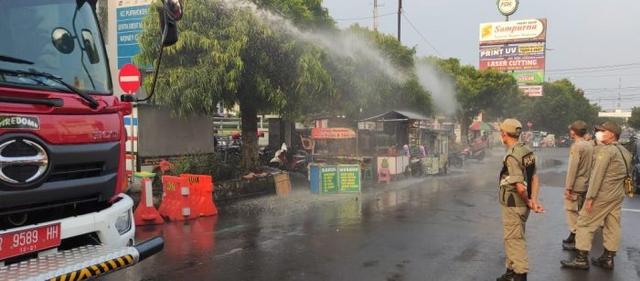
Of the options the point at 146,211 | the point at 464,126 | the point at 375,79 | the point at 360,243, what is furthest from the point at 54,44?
the point at 464,126

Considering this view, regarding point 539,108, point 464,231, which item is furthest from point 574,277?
point 539,108

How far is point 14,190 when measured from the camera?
3.52 meters

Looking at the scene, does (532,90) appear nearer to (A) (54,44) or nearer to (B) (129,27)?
(B) (129,27)

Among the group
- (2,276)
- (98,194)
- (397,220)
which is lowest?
(397,220)

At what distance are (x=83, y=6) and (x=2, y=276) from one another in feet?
7.48

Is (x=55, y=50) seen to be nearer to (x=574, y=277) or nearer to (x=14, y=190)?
(x=14, y=190)

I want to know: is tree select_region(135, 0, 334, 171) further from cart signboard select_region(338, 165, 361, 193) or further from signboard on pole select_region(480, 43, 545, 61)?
signboard on pole select_region(480, 43, 545, 61)

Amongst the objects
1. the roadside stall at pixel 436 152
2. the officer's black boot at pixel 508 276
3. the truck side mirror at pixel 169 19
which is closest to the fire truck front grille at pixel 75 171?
the truck side mirror at pixel 169 19

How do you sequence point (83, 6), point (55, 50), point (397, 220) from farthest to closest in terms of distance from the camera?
point (397, 220)
point (83, 6)
point (55, 50)

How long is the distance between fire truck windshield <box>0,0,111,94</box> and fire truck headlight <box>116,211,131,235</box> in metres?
1.02

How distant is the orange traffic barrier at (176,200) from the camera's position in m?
9.50

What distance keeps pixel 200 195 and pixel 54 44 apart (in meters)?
5.97

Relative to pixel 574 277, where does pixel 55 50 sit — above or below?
Result: above

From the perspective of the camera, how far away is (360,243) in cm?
752
